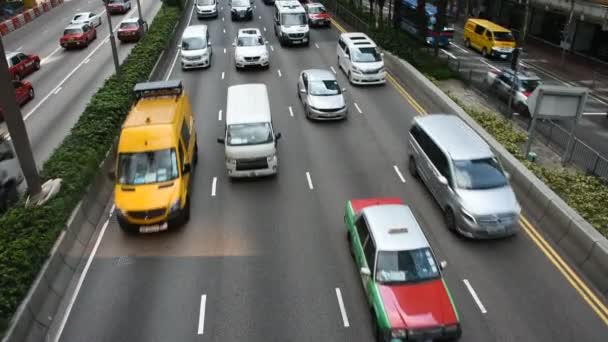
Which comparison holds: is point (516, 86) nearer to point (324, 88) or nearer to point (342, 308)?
point (324, 88)

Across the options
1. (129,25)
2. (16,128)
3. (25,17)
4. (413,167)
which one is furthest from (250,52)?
(25,17)

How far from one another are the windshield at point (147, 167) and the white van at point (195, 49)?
16173mm

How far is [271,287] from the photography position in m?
12.8

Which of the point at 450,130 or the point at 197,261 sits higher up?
the point at 450,130

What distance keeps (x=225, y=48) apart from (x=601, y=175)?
26.7 meters

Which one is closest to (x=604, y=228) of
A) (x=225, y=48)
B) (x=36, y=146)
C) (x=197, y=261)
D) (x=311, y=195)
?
(x=311, y=195)

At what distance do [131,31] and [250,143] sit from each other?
87.6 feet

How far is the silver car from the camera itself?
73.2 feet

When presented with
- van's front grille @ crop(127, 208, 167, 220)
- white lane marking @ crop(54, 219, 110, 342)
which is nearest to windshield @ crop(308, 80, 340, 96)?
van's front grille @ crop(127, 208, 167, 220)

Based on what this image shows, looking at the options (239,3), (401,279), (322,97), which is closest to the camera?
(401,279)

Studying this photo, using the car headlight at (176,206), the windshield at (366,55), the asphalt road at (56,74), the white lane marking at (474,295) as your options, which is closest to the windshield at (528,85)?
the windshield at (366,55)

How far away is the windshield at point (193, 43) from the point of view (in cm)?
3048

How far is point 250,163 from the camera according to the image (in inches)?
683

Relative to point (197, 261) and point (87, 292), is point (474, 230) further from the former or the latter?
point (87, 292)
